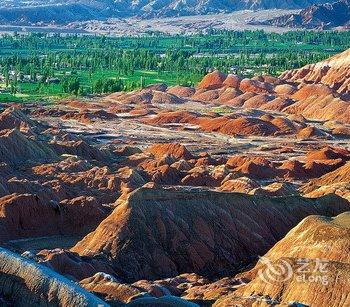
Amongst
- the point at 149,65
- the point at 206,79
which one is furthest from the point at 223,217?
the point at 149,65

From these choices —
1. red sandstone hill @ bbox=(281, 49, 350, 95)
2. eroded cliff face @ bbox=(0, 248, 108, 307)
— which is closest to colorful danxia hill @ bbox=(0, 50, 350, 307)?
eroded cliff face @ bbox=(0, 248, 108, 307)

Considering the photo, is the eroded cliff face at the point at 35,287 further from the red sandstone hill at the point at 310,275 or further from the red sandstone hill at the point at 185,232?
the red sandstone hill at the point at 185,232

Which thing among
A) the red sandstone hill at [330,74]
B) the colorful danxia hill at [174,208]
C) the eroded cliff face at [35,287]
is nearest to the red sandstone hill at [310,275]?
the colorful danxia hill at [174,208]

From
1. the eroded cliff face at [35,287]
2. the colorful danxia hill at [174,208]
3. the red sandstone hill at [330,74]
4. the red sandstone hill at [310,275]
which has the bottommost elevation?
the red sandstone hill at [330,74]

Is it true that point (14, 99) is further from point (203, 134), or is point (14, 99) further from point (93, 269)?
Result: point (93, 269)

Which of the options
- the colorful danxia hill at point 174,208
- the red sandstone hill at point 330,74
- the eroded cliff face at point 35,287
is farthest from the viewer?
the red sandstone hill at point 330,74

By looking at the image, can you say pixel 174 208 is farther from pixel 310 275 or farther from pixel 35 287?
pixel 35 287
